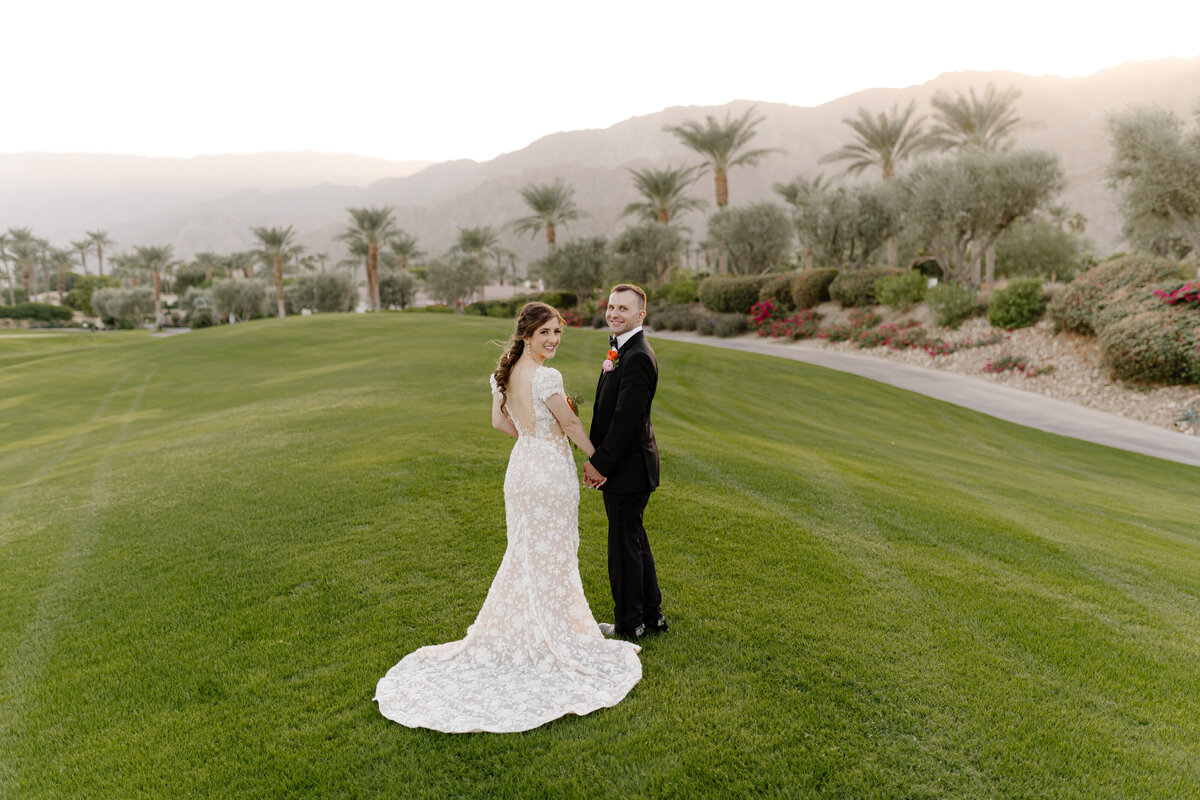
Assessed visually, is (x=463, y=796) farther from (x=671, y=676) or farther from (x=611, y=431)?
(x=611, y=431)

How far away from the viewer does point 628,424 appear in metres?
4.69

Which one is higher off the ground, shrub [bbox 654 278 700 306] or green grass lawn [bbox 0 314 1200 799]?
shrub [bbox 654 278 700 306]

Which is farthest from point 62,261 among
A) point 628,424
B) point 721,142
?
point 628,424

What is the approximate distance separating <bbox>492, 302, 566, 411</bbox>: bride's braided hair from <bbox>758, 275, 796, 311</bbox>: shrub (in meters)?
35.1

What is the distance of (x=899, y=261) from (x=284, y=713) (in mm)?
49966

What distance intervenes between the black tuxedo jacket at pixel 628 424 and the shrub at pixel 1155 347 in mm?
22017

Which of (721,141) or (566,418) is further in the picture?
(721,141)

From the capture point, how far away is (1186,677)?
492 centimetres

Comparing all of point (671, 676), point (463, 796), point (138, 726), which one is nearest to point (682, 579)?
point (671, 676)

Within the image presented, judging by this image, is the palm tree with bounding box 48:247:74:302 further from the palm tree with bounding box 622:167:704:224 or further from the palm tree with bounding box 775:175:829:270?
the palm tree with bounding box 775:175:829:270

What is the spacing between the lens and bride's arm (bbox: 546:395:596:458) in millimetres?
4457

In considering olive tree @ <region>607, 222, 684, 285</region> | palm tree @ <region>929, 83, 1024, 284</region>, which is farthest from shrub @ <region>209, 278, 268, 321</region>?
palm tree @ <region>929, 83, 1024, 284</region>

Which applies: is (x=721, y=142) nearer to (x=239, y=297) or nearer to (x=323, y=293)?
(x=323, y=293)

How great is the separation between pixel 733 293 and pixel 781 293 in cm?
315
